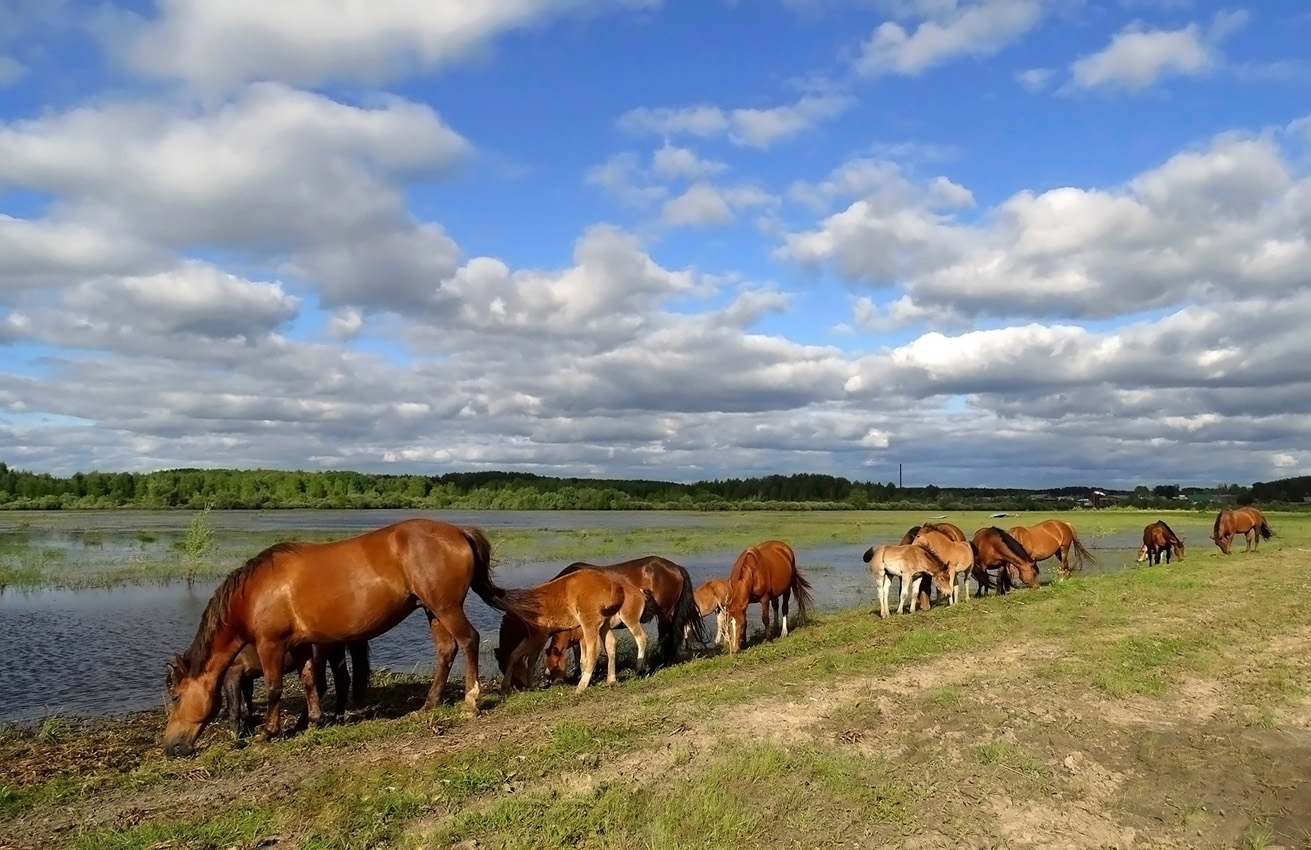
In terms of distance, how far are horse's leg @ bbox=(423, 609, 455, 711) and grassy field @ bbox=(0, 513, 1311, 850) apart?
32 cm

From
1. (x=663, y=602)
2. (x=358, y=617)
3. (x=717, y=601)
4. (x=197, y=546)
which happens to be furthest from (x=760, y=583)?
(x=197, y=546)

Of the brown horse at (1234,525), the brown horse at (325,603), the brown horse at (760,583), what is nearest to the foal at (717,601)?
the brown horse at (760,583)

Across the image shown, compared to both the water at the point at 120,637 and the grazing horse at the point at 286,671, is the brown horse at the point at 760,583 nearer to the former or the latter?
the water at the point at 120,637

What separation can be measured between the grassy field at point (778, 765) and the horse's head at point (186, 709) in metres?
0.34

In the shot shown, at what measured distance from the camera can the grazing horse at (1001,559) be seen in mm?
21547

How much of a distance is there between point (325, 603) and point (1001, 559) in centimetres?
1655

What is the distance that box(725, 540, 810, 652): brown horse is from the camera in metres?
15.7

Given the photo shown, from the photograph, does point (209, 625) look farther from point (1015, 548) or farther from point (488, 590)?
point (1015, 548)

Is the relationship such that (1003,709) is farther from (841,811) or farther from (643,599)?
(643,599)

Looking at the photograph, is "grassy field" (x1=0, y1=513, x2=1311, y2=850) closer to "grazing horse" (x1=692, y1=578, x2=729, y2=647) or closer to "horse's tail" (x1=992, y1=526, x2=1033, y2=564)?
"grazing horse" (x1=692, y1=578, x2=729, y2=647)

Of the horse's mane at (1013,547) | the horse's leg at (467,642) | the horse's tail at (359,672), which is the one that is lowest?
the horse's tail at (359,672)

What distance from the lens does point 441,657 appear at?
10742 millimetres

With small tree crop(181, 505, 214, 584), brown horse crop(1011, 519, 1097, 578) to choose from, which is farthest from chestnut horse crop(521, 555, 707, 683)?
small tree crop(181, 505, 214, 584)

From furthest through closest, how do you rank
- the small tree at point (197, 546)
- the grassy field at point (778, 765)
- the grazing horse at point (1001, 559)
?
the small tree at point (197, 546) → the grazing horse at point (1001, 559) → the grassy field at point (778, 765)
